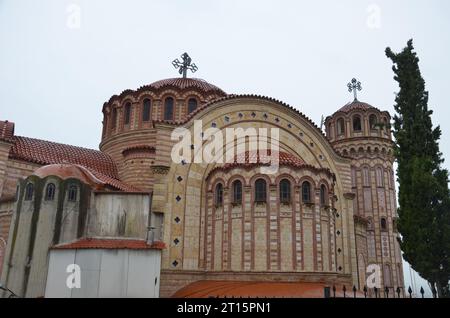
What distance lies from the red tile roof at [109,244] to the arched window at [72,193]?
1.93 meters

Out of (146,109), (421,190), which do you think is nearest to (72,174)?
(146,109)

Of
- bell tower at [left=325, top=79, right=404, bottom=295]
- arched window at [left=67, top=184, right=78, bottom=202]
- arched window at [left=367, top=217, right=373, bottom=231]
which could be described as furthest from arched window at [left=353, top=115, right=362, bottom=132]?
arched window at [left=67, top=184, right=78, bottom=202]

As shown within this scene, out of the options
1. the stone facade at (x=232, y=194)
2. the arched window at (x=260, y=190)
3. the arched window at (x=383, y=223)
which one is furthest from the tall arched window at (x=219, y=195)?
the arched window at (x=383, y=223)

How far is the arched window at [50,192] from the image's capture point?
17219mm

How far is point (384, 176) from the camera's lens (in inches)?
1277

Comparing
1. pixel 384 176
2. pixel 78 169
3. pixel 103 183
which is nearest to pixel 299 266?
pixel 103 183

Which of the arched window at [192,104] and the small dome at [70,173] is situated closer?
the small dome at [70,173]

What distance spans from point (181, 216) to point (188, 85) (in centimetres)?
1127

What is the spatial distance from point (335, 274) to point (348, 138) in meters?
16.5

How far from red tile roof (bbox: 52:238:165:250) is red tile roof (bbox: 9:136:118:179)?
565 cm

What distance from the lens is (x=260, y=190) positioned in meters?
19.2

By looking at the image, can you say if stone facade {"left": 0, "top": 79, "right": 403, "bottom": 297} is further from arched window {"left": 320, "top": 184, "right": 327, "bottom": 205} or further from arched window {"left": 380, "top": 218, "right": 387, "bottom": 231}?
arched window {"left": 380, "top": 218, "right": 387, "bottom": 231}

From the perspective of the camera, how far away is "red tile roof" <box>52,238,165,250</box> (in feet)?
52.9

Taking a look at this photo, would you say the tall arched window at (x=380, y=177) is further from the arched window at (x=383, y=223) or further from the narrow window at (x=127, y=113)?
the narrow window at (x=127, y=113)
